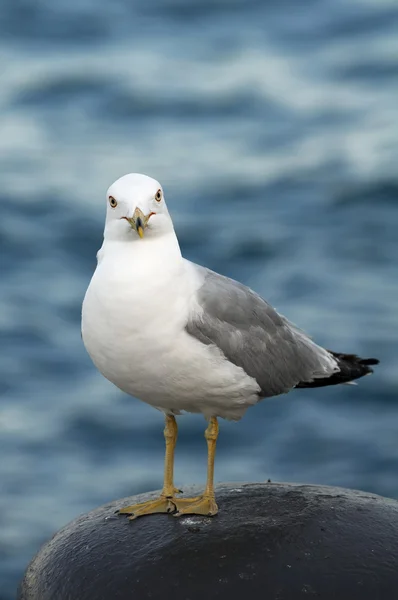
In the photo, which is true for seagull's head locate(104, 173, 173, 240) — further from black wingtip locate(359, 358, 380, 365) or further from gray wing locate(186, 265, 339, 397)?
black wingtip locate(359, 358, 380, 365)

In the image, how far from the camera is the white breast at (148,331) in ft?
21.4

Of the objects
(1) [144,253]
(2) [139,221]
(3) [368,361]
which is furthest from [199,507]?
(3) [368,361]

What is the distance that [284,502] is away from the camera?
6.96m

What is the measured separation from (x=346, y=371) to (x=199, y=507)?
1.56m

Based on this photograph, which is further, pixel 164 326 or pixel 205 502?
pixel 205 502

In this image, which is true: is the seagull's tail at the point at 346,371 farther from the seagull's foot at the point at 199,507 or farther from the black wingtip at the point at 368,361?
the seagull's foot at the point at 199,507

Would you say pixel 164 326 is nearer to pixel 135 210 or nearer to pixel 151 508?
pixel 135 210

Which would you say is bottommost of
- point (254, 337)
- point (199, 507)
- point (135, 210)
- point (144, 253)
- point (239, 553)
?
point (239, 553)

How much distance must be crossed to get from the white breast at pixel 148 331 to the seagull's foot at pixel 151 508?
59 centimetres

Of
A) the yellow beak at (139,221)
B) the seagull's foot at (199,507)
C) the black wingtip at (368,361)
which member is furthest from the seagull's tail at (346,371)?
the yellow beak at (139,221)

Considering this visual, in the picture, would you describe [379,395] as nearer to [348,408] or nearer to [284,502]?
[348,408]

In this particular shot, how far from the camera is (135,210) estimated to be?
657 centimetres

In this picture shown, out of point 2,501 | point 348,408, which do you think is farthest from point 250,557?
point 348,408

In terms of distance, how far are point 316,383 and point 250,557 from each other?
72.8 inches
